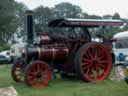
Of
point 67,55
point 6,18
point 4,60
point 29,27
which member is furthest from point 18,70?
point 6,18

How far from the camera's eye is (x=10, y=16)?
5612 cm

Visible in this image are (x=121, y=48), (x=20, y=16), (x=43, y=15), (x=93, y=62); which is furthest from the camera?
(x=20, y=16)

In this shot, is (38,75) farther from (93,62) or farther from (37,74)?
(93,62)

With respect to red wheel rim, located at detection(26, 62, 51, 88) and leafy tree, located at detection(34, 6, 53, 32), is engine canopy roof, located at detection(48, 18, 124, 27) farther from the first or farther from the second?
leafy tree, located at detection(34, 6, 53, 32)

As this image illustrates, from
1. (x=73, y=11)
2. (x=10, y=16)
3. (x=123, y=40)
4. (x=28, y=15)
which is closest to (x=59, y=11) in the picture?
(x=73, y=11)

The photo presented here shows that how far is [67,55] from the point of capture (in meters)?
13.4

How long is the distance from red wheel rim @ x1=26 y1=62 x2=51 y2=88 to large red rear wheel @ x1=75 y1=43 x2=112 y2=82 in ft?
4.37

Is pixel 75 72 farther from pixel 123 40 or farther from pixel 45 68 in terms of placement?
pixel 123 40

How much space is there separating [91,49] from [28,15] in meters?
2.76

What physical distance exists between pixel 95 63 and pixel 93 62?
0.09 meters

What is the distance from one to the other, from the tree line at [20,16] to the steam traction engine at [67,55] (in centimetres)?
3096

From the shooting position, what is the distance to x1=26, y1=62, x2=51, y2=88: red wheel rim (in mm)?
11967

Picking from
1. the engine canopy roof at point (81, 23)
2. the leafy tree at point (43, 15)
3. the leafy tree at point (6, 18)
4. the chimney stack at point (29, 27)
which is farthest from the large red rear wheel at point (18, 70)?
the leafy tree at point (43, 15)

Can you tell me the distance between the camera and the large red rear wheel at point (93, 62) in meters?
13.1
